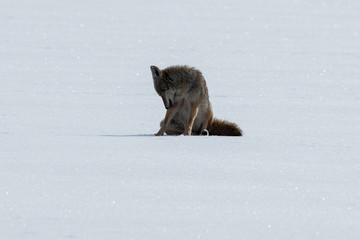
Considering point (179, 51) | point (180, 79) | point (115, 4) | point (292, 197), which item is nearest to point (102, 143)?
point (180, 79)

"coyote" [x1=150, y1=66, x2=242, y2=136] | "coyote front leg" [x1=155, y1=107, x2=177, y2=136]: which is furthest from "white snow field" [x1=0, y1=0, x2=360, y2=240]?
"coyote" [x1=150, y1=66, x2=242, y2=136]

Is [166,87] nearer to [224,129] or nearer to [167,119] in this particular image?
[167,119]

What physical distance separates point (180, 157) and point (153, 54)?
11030 mm

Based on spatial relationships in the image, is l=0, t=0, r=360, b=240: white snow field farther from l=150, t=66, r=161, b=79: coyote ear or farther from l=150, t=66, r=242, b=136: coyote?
l=150, t=66, r=161, b=79: coyote ear

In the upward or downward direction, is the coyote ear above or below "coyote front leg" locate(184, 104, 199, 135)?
above

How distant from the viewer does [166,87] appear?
8.23m

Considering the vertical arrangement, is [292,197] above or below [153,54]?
above

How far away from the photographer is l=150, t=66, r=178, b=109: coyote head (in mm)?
8211

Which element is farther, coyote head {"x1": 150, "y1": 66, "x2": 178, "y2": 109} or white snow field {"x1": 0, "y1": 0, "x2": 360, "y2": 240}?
coyote head {"x1": 150, "y1": 66, "x2": 178, "y2": 109}

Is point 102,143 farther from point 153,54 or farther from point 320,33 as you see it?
point 320,33

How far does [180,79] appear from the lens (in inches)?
324

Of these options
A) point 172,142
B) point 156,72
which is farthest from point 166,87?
point 172,142

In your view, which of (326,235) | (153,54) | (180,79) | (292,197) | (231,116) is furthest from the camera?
(153,54)

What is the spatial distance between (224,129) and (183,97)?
0.58 meters
